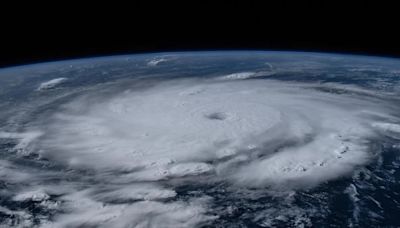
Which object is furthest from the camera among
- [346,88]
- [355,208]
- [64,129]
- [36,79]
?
[36,79]

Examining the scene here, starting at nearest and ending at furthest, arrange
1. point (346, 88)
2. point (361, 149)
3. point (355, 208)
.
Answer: point (355, 208) < point (361, 149) < point (346, 88)

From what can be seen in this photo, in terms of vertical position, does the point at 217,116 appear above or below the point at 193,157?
above

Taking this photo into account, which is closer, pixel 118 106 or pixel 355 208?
pixel 355 208

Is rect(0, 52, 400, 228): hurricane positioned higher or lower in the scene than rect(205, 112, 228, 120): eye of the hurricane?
lower

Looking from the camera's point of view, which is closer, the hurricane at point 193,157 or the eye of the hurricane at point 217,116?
the hurricane at point 193,157

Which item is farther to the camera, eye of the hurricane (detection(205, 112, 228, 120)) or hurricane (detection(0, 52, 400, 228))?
eye of the hurricane (detection(205, 112, 228, 120))

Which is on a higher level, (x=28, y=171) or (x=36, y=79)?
(x=36, y=79)

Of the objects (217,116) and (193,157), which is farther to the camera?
(217,116)

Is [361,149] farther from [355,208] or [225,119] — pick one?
[225,119]

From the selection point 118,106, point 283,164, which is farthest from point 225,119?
point 118,106

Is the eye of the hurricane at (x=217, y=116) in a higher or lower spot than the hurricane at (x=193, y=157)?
higher

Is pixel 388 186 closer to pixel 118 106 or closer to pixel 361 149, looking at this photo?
pixel 361 149
